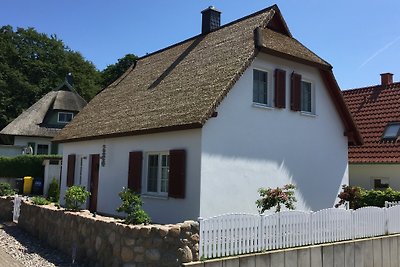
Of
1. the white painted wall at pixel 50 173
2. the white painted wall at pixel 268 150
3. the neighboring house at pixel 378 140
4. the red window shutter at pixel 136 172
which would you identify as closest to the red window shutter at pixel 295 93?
the white painted wall at pixel 268 150

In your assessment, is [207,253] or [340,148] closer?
[207,253]

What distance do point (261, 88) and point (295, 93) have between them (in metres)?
1.45

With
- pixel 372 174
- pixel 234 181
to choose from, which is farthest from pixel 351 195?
pixel 372 174

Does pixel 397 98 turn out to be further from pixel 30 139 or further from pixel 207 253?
pixel 30 139

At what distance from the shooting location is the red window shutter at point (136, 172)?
43.7ft

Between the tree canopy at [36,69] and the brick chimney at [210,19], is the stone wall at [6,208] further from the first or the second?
the tree canopy at [36,69]

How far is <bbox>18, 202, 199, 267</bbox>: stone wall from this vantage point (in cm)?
777

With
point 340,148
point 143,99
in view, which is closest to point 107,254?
point 143,99

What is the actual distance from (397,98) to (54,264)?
17.4 metres

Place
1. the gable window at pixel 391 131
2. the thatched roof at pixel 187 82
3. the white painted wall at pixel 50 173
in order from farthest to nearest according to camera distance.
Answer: the white painted wall at pixel 50 173, the gable window at pixel 391 131, the thatched roof at pixel 187 82

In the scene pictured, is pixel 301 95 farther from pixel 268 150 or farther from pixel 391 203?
pixel 391 203

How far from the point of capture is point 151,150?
13.0m

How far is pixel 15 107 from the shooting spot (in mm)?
50156

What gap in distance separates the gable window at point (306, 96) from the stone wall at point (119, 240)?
816cm
